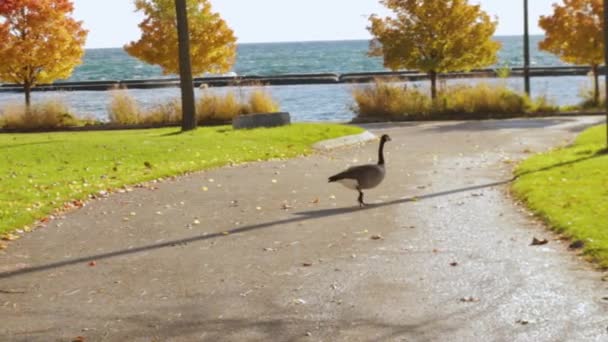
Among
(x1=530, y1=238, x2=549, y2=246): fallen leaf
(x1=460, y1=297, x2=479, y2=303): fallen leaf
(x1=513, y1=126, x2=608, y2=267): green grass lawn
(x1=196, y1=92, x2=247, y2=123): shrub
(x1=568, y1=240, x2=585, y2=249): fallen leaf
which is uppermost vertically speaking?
(x1=196, y1=92, x2=247, y2=123): shrub

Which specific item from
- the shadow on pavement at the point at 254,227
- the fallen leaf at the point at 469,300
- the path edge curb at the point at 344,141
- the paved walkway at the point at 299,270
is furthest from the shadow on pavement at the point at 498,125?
the fallen leaf at the point at 469,300

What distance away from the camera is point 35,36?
1463 inches

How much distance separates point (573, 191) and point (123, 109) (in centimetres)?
2315

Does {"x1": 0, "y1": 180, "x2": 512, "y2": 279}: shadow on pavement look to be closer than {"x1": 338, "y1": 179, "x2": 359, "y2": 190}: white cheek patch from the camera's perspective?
Yes

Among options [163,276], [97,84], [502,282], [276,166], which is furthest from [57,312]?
[97,84]

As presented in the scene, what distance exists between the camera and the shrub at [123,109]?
3503 centimetres

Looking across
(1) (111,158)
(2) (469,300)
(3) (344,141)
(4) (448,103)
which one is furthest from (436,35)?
(2) (469,300)

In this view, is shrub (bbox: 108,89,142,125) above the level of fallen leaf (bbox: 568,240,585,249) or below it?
above

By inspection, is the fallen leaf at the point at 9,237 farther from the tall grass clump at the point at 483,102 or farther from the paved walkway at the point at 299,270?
the tall grass clump at the point at 483,102

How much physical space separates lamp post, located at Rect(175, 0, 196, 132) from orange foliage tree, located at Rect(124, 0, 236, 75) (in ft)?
33.7

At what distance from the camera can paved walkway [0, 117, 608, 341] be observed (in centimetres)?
812

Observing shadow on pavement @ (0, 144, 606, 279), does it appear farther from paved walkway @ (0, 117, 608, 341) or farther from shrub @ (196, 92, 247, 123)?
shrub @ (196, 92, 247, 123)

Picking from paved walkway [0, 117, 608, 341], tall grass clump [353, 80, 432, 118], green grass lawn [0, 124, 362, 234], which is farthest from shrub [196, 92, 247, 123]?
paved walkway [0, 117, 608, 341]

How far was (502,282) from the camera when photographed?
373 inches
